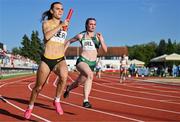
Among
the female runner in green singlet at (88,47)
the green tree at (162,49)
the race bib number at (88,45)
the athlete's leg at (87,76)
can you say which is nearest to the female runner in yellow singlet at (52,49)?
the athlete's leg at (87,76)

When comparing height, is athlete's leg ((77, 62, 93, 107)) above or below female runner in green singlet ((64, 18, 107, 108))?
below

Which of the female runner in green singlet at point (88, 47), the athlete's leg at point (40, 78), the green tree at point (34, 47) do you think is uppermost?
the green tree at point (34, 47)

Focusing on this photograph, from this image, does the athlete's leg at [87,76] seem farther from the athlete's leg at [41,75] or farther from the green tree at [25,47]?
the green tree at [25,47]

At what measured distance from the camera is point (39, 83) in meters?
7.20

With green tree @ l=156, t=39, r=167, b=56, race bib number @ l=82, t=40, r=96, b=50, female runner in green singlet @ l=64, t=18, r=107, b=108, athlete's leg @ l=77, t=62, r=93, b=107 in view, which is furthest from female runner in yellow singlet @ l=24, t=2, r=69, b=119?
green tree @ l=156, t=39, r=167, b=56

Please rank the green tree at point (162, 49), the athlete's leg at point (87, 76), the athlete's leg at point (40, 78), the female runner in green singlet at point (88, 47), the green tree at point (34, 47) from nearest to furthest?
the athlete's leg at point (40, 78), the athlete's leg at point (87, 76), the female runner in green singlet at point (88, 47), the green tree at point (34, 47), the green tree at point (162, 49)

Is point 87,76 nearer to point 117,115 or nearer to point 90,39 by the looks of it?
point 90,39

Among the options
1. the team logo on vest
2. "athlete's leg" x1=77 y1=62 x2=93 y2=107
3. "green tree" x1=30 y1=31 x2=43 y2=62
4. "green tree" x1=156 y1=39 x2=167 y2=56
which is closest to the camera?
the team logo on vest

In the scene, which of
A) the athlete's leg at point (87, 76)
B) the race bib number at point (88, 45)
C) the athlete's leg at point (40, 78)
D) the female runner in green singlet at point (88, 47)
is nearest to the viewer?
the athlete's leg at point (40, 78)

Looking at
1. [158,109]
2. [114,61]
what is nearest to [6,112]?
[158,109]

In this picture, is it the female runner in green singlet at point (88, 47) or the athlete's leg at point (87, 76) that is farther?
the female runner in green singlet at point (88, 47)

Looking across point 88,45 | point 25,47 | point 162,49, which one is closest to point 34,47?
point 25,47

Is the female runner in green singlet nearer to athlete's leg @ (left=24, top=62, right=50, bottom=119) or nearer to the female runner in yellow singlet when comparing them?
the female runner in yellow singlet

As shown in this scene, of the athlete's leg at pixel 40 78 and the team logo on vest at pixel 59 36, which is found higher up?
the team logo on vest at pixel 59 36
